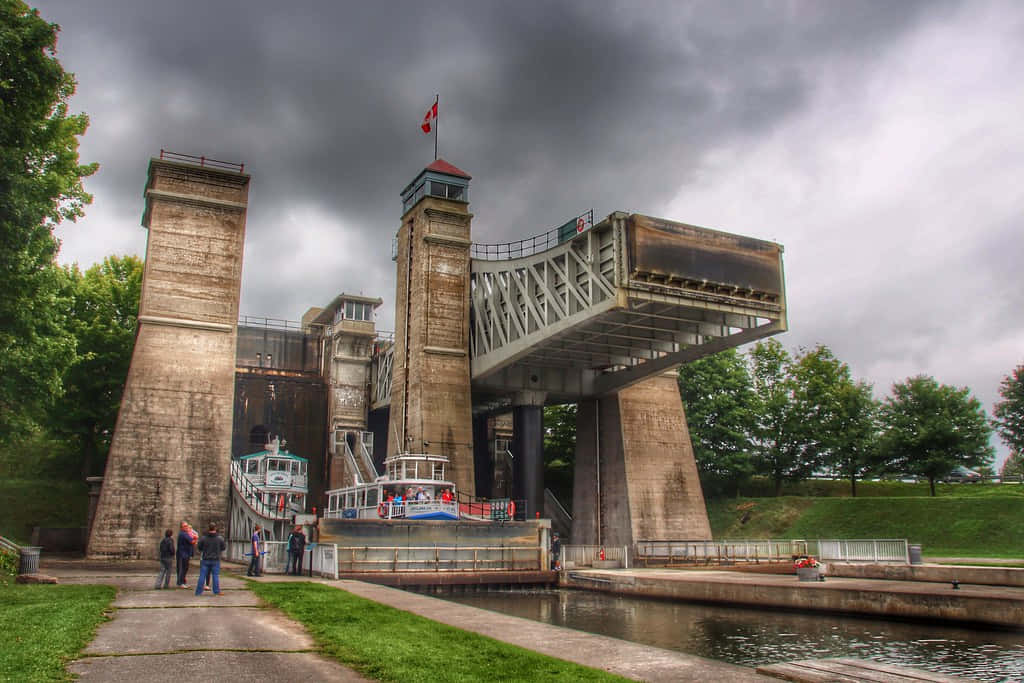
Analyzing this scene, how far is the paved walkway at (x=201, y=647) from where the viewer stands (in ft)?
26.3

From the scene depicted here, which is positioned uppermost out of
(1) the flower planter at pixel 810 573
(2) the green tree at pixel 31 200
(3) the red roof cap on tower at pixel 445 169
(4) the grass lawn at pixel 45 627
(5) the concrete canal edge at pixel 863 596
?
(3) the red roof cap on tower at pixel 445 169

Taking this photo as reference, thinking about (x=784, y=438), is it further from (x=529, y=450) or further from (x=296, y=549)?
(x=296, y=549)

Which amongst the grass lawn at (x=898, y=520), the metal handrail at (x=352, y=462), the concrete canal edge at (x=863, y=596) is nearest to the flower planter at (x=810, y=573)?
the concrete canal edge at (x=863, y=596)

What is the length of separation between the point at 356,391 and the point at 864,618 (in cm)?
4328

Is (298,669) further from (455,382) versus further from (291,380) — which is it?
(291,380)

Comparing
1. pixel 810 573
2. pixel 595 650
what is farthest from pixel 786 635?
pixel 595 650

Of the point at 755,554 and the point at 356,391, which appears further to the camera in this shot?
the point at 356,391

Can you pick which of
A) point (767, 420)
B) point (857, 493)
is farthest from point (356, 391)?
point (857, 493)

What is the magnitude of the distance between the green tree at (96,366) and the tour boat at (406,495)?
17.3 meters

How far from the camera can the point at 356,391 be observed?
187 ft

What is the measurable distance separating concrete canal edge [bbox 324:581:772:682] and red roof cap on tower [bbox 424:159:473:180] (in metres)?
36.6

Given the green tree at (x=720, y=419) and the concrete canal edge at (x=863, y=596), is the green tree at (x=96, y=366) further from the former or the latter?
the green tree at (x=720, y=419)

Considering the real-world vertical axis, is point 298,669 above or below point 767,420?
below

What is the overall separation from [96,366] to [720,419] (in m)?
43.0
